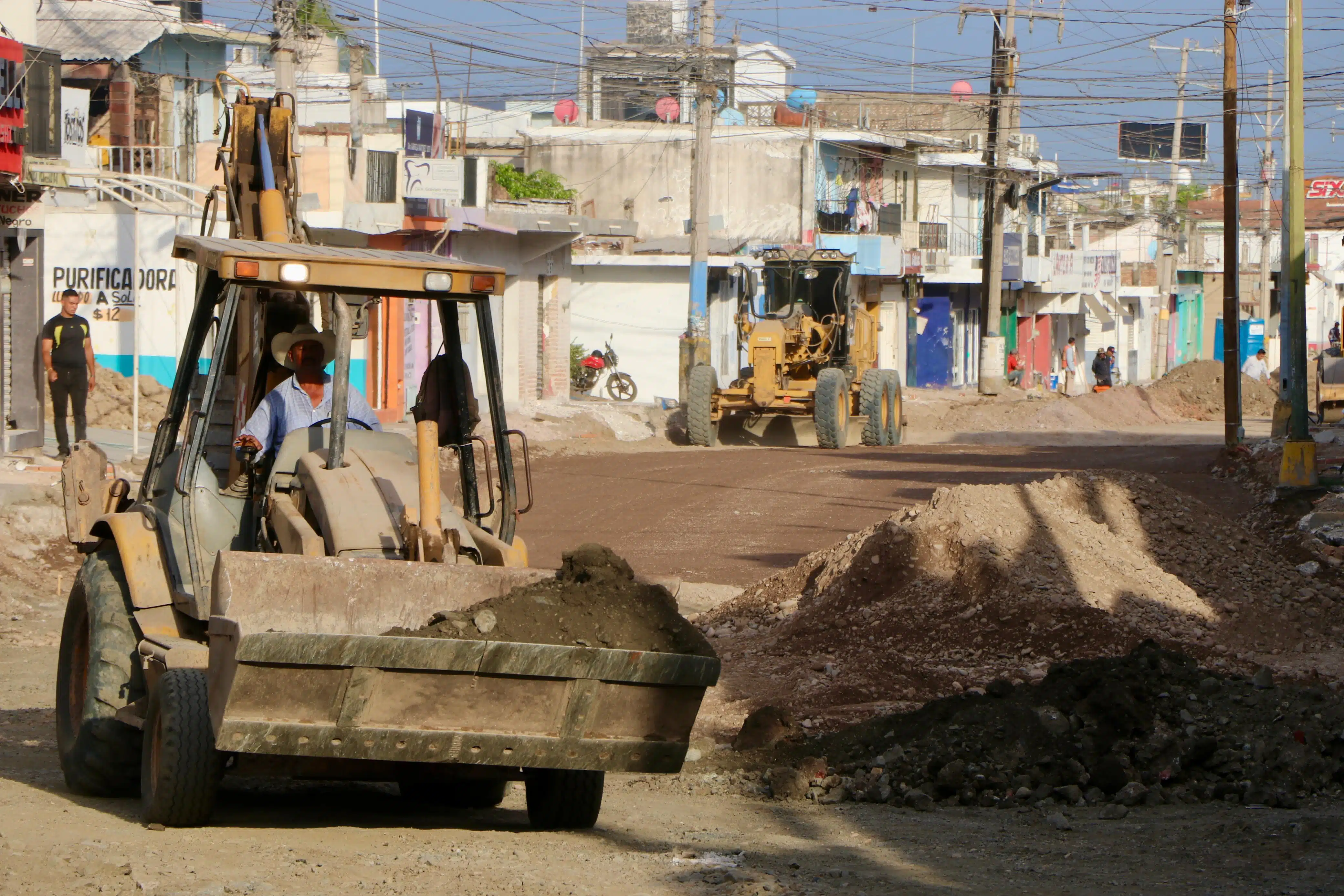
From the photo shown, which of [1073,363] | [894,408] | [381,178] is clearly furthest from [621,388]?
[1073,363]

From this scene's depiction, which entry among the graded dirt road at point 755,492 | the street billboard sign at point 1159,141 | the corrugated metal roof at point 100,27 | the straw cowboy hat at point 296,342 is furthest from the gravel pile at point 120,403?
the street billboard sign at point 1159,141

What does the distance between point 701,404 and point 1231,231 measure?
870 cm

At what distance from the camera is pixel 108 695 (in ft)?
20.7

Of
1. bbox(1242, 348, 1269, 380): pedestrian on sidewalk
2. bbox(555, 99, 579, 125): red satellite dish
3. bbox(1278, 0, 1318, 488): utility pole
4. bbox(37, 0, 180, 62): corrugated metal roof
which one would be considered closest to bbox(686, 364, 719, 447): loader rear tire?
bbox(1278, 0, 1318, 488): utility pole

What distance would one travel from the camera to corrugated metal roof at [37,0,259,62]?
35.2 metres

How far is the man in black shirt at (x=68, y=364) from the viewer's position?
17734mm

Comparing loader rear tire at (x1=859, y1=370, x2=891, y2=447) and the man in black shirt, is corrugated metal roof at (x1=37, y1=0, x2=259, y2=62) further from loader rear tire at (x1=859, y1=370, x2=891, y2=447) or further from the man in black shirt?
the man in black shirt

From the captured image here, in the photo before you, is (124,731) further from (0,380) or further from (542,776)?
(0,380)

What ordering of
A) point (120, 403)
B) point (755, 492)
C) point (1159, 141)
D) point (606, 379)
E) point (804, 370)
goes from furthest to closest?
point (1159, 141) → point (606, 379) → point (804, 370) → point (120, 403) → point (755, 492)

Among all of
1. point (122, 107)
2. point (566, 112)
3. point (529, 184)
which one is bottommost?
point (529, 184)

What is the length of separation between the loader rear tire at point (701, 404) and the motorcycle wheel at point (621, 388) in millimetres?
10297

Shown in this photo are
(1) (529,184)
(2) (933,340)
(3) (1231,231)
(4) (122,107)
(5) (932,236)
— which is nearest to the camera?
(3) (1231,231)

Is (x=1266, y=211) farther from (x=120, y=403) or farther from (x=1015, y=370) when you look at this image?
(x=120, y=403)

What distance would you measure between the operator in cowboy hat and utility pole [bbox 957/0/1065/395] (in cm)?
3397
